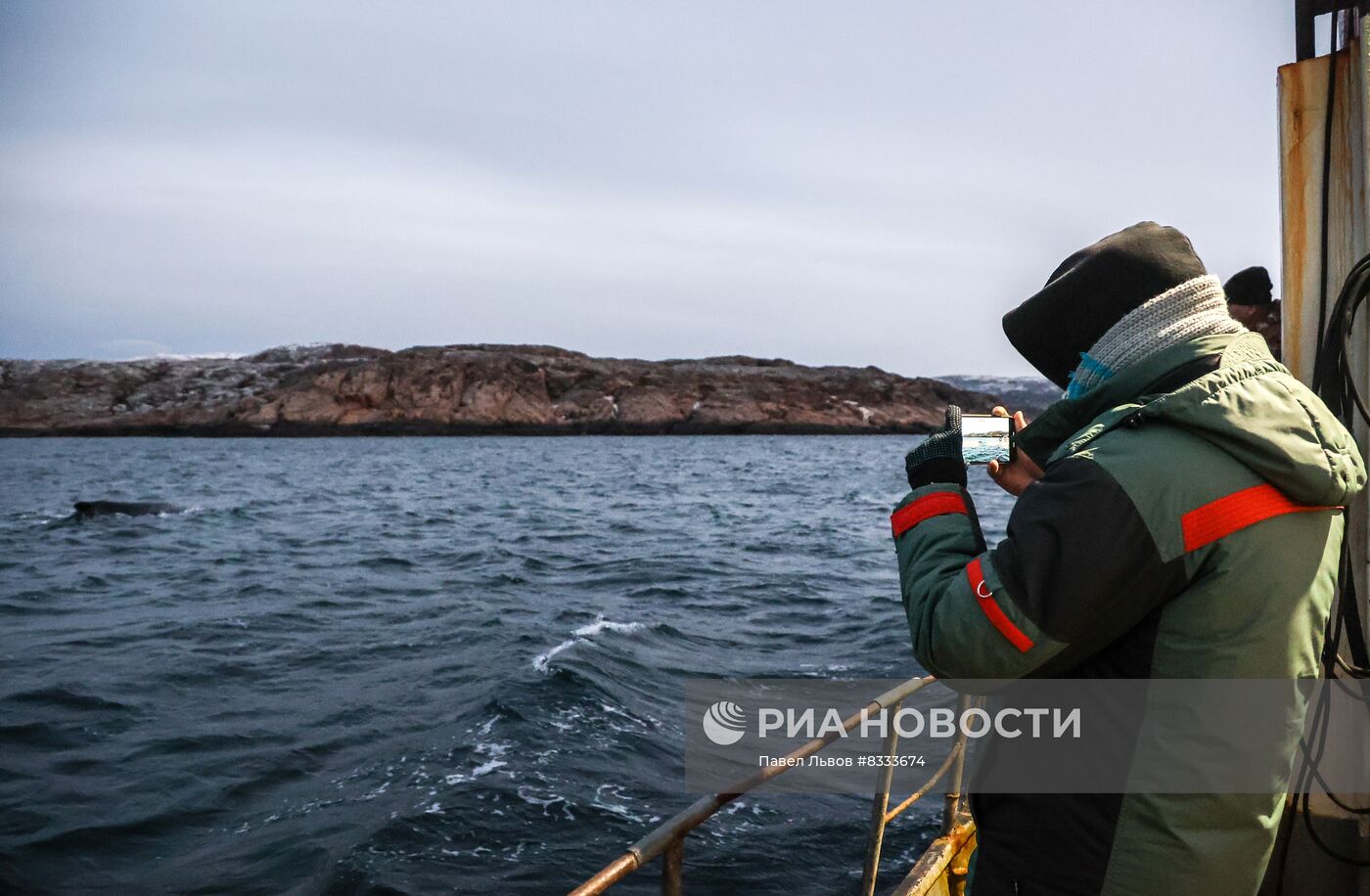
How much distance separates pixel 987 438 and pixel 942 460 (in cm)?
10

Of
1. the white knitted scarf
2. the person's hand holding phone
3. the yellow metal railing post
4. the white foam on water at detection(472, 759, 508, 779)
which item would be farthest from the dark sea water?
the white knitted scarf

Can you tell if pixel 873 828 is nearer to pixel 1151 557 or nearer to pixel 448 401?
pixel 1151 557

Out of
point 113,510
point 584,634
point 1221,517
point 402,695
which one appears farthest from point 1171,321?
point 113,510

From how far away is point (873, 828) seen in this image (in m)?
3.24

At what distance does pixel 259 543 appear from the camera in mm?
24422

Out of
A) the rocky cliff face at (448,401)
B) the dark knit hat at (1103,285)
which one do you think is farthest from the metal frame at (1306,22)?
the rocky cliff face at (448,401)

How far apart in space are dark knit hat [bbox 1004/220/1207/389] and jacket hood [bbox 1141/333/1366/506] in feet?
0.66

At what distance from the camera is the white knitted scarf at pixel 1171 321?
1.59 meters

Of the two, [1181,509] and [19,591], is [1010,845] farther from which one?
[19,591]

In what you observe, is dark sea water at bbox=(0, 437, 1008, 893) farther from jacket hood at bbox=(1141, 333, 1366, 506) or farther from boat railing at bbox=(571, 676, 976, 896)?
jacket hood at bbox=(1141, 333, 1366, 506)

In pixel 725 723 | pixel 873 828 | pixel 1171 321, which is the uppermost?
pixel 1171 321

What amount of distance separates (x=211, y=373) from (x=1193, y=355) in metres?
148

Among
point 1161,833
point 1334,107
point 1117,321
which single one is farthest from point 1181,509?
point 1334,107

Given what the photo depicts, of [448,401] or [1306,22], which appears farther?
[448,401]
